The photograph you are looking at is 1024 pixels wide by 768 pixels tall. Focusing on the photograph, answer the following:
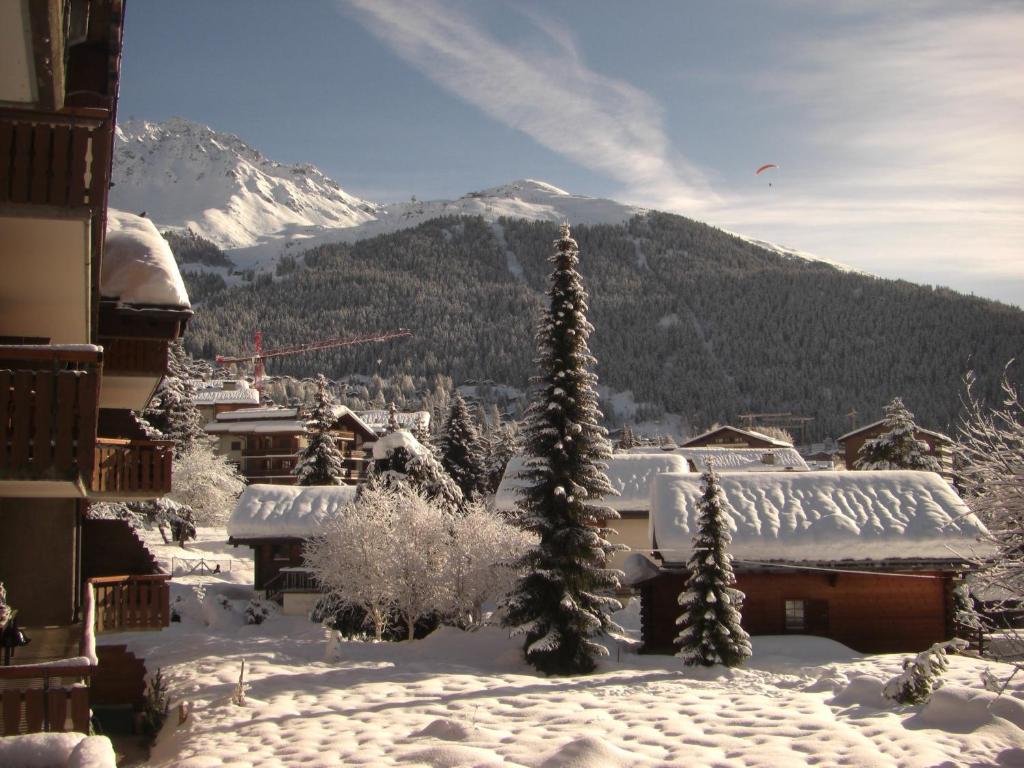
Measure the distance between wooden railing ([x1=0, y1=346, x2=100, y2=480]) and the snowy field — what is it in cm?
761

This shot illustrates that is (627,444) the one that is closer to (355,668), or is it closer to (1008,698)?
(355,668)

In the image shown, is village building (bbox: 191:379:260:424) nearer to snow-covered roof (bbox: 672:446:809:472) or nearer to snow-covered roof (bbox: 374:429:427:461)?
snow-covered roof (bbox: 672:446:809:472)

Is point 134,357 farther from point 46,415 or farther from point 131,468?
point 46,415

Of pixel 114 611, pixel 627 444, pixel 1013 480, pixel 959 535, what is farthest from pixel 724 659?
pixel 627 444

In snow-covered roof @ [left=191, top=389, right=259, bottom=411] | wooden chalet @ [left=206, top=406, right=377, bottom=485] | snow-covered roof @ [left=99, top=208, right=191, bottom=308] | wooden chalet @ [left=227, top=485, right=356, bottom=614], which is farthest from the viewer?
snow-covered roof @ [left=191, top=389, right=259, bottom=411]

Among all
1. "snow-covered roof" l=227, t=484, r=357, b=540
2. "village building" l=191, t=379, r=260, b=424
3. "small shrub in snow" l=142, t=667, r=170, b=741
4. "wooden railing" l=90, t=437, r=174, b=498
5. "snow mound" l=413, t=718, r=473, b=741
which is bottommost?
"small shrub in snow" l=142, t=667, r=170, b=741

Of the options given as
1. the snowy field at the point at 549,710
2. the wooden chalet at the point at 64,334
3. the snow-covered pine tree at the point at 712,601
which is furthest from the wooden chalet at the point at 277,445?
the wooden chalet at the point at 64,334

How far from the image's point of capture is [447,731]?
16.3 meters

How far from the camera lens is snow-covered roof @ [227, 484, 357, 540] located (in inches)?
1684

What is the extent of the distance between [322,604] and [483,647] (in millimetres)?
9913

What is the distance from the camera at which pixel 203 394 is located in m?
123

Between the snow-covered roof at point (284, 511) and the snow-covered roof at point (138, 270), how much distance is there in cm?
2773

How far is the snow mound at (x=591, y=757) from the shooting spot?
1376 cm

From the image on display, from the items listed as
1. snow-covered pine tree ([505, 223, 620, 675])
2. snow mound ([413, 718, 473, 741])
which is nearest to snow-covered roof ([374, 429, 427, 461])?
snow-covered pine tree ([505, 223, 620, 675])
